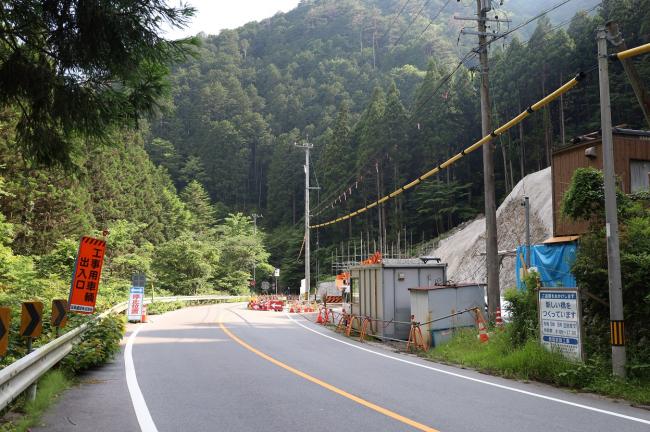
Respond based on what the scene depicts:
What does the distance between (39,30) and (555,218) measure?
60.4 feet

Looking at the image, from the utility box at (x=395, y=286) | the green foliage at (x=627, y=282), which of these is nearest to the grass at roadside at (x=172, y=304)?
the utility box at (x=395, y=286)

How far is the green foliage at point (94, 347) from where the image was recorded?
31.9 ft

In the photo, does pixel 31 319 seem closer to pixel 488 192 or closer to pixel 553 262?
pixel 488 192

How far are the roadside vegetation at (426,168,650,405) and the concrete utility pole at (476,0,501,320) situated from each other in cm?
273

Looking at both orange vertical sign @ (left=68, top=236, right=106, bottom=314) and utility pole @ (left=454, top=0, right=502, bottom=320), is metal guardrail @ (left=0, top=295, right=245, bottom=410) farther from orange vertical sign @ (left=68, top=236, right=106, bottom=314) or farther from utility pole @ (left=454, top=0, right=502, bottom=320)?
utility pole @ (left=454, top=0, right=502, bottom=320)

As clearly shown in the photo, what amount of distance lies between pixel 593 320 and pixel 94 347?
9.82 m

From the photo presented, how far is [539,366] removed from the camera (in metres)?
10.1

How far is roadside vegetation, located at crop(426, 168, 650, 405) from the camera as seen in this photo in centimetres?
922

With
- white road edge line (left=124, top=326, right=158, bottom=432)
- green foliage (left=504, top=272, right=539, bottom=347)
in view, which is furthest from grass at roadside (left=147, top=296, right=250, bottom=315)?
green foliage (left=504, top=272, right=539, bottom=347)

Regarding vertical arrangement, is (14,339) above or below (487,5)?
below

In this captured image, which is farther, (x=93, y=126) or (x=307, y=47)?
(x=307, y=47)

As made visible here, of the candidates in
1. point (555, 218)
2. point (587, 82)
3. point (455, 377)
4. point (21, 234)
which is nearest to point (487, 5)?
point (555, 218)

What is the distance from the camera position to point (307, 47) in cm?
12512

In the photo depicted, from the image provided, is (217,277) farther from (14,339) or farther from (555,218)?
(14,339)
